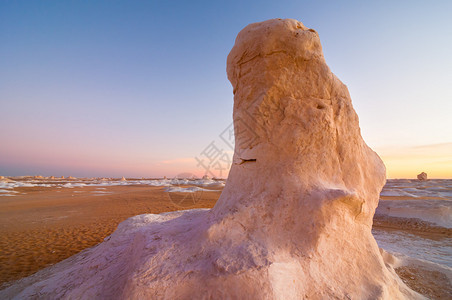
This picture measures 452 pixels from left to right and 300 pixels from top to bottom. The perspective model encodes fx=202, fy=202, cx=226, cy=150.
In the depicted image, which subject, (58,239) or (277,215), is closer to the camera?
(277,215)

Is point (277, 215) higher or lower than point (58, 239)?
higher

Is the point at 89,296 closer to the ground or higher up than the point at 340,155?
closer to the ground

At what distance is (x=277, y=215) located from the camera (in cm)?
232

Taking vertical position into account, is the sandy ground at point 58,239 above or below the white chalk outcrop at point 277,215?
below

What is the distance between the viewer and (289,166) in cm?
248

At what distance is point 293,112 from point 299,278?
1.83 m

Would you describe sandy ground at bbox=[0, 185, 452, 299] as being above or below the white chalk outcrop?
below

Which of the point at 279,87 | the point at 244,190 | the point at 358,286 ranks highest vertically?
the point at 279,87

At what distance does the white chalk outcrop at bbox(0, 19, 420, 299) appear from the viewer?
1.85 metres

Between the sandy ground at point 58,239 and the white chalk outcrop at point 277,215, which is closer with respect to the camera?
the white chalk outcrop at point 277,215

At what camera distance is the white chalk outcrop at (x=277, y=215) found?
185 centimetres

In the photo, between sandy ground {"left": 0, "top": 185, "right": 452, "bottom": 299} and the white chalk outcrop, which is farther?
sandy ground {"left": 0, "top": 185, "right": 452, "bottom": 299}

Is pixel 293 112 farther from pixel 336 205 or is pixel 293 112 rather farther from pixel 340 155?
pixel 336 205

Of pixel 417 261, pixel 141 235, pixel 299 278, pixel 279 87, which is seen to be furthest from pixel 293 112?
pixel 417 261
